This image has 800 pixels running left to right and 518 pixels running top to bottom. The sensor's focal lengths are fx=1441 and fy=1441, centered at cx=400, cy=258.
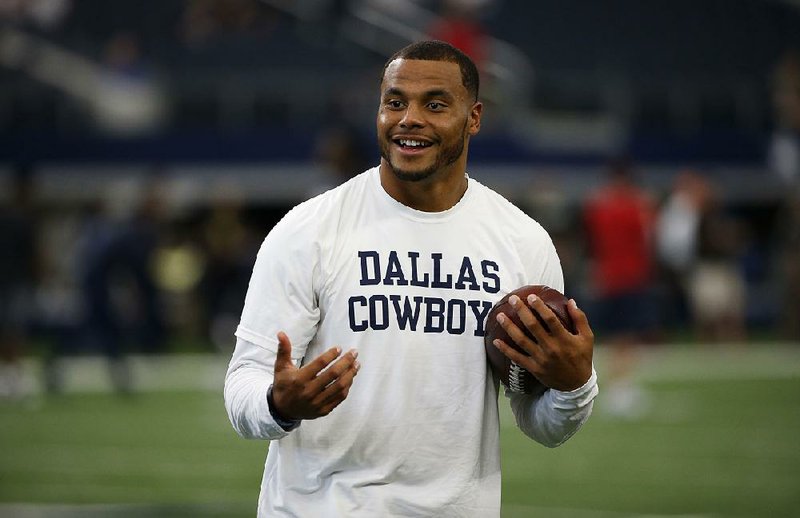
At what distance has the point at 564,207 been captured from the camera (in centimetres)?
2367

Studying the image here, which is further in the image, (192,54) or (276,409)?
(192,54)

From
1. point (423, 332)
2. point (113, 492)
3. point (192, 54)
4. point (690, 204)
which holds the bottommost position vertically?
point (113, 492)

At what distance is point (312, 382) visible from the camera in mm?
3654

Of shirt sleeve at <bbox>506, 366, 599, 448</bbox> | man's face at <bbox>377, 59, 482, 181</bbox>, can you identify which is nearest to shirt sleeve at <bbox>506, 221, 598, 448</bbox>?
shirt sleeve at <bbox>506, 366, 599, 448</bbox>

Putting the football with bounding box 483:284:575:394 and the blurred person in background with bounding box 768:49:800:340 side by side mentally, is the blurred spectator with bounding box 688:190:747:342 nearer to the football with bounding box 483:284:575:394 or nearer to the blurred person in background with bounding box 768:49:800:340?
the blurred person in background with bounding box 768:49:800:340

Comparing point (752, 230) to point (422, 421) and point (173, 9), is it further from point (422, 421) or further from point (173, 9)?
point (422, 421)

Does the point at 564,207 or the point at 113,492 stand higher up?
the point at 564,207

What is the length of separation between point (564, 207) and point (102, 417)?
12.6 meters

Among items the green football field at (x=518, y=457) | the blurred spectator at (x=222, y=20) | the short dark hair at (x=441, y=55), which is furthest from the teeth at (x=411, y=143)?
the blurred spectator at (x=222, y=20)

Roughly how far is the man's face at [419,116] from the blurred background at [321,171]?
816cm

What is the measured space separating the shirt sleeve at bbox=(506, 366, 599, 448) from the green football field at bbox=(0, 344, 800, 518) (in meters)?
3.56

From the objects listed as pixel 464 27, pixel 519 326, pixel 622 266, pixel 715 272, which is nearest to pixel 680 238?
pixel 715 272

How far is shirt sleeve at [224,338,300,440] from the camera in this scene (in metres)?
3.83

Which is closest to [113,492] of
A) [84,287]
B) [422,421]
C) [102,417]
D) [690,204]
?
[102,417]
